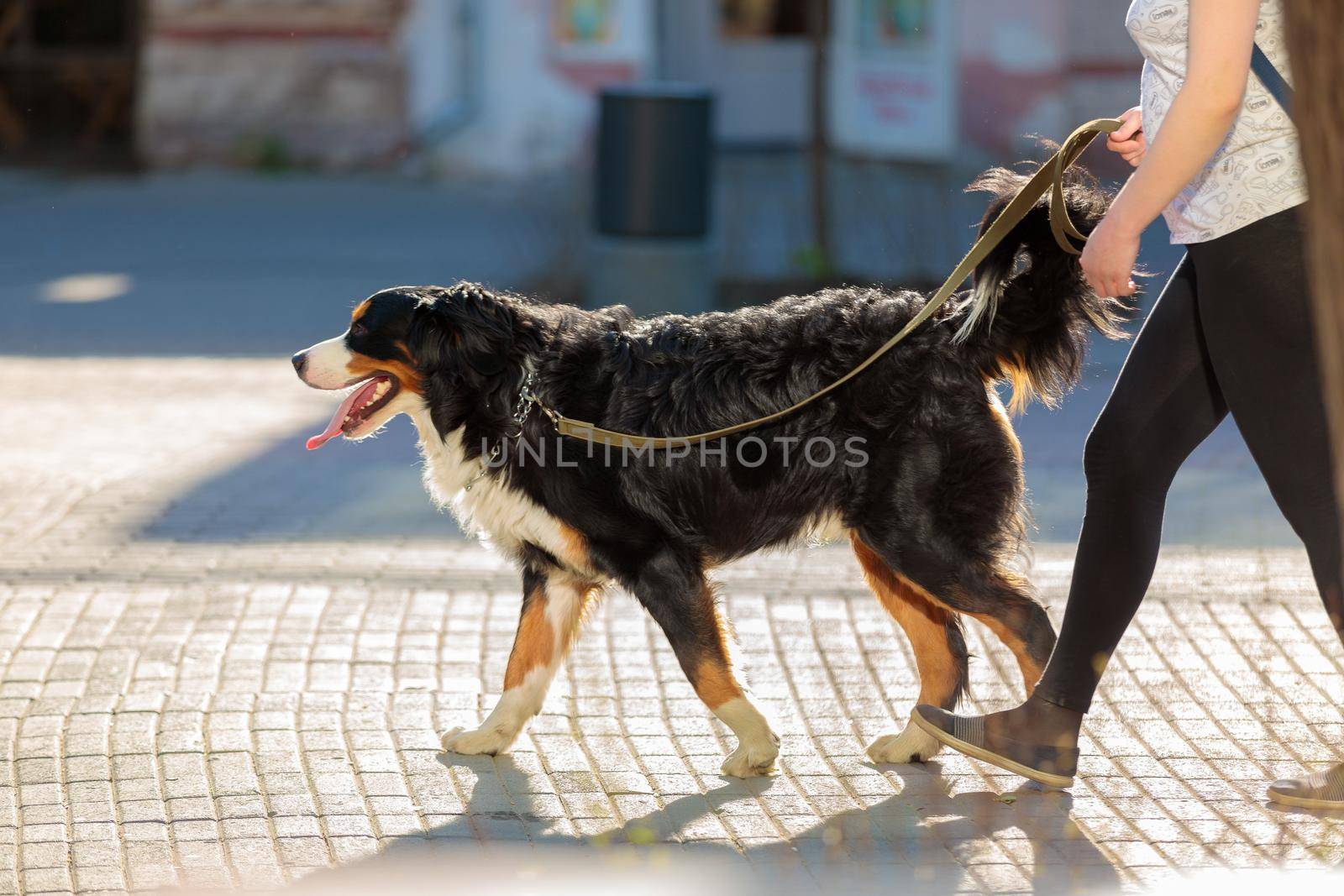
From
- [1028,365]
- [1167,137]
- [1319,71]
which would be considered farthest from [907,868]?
[1319,71]

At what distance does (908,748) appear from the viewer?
14.9 ft

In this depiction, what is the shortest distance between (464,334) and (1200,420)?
1.84 meters

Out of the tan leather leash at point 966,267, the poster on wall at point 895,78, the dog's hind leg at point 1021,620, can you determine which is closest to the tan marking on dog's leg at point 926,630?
the dog's hind leg at point 1021,620

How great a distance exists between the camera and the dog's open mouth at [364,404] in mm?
4512

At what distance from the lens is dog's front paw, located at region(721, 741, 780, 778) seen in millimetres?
4375

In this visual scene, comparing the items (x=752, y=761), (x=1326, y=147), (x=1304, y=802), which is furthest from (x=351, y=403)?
(x=1326, y=147)

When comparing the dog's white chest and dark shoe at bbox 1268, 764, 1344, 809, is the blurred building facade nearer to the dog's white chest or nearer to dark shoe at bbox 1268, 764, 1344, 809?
the dog's white chest

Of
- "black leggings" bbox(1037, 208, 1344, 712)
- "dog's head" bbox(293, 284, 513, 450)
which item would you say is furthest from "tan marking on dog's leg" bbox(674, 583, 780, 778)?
"dog's head" bbox(293, 284, 513, 450)

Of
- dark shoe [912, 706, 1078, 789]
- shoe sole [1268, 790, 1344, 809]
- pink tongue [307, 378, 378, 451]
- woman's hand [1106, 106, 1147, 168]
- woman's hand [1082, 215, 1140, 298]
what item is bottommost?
shoe sole [1268, 790, 1344, 809]

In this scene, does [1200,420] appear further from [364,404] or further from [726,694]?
[364,404]

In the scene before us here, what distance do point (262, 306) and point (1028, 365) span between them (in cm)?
854

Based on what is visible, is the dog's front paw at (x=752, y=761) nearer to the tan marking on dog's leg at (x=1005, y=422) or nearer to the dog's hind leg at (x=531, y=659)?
the dog's hind leg at (x=531, y=659)

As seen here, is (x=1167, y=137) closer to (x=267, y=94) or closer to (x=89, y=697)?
(x=89, y=697)

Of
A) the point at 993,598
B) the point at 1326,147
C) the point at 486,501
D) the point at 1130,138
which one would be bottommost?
the point at 993,598
